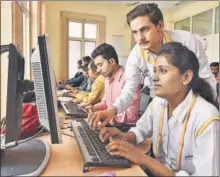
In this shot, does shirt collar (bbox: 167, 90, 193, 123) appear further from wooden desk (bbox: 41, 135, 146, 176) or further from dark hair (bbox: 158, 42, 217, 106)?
wooden desk (bbox: 41, 135, 146, 176)

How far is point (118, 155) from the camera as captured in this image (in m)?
0.76

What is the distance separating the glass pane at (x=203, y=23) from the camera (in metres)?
5.49

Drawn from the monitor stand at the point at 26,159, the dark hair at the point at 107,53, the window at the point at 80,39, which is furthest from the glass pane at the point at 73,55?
the monitor stand at the point at 26,159

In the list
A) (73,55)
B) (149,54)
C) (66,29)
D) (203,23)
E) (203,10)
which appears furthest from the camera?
(73,55)

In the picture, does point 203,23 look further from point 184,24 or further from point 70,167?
point 70,167

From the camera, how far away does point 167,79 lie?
0.90 m

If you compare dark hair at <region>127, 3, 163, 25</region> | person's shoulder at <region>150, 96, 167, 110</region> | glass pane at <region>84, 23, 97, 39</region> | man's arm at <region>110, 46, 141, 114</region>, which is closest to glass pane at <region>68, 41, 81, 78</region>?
glass pane at <region>84, 23, 97, 39</region>

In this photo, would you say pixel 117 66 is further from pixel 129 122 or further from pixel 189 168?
pixel 189 168

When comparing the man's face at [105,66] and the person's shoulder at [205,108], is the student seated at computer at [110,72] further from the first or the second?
the person's shoulder at [205,108]

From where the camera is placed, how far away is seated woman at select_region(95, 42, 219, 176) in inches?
29.4

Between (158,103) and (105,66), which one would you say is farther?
(105,66)

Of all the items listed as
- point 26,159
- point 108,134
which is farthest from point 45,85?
point 108,134

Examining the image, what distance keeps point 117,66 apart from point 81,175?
1.40 m

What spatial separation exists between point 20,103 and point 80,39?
5708 millimetres
